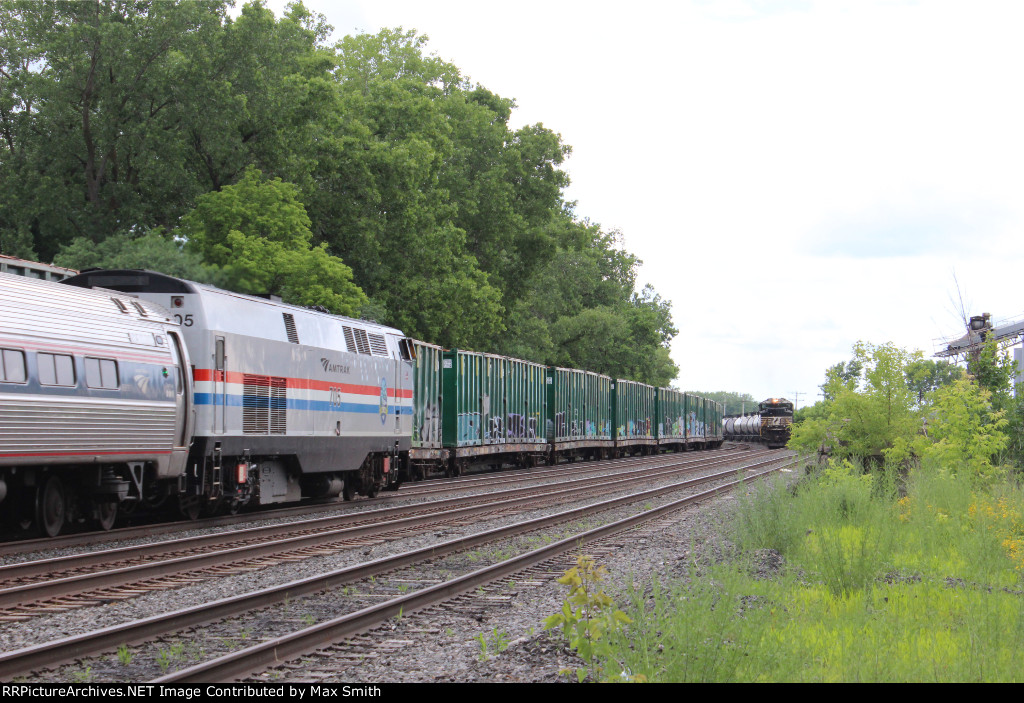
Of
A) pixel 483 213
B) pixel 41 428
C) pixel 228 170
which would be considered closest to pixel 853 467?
pixel 41 428

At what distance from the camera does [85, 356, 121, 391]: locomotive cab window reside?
13.6 metres

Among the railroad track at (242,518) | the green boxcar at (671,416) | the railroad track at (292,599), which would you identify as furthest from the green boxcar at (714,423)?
the railroad track at (292,599)

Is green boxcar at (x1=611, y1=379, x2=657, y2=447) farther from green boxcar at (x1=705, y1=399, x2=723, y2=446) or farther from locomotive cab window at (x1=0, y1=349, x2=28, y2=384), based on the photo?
locomotive cab window at (x1=0, y1=349, x2=28, y2=384)

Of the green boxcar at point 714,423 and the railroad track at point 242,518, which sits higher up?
the green boxcar at point 714,423

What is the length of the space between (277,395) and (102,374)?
13.9 feet

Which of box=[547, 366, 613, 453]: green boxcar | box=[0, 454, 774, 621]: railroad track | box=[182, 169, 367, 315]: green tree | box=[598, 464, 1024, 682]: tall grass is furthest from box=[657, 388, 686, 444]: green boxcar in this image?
box=[598, 464, 1024, 682]: tall grass

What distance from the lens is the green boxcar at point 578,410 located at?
40.7 m

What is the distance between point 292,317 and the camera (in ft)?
60.8

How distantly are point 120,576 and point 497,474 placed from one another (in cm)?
2333

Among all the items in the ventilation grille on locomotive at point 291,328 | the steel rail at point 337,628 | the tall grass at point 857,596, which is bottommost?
the steel rail at point 337,628

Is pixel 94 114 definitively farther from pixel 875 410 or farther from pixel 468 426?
pixel 875 410

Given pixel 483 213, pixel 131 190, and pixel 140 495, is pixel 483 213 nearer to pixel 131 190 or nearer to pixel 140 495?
pixel 131 190

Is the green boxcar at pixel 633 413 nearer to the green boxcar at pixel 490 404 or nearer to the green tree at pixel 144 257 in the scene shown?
the green boxcar at pixel 490 404

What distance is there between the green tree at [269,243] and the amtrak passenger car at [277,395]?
24.0 feet
